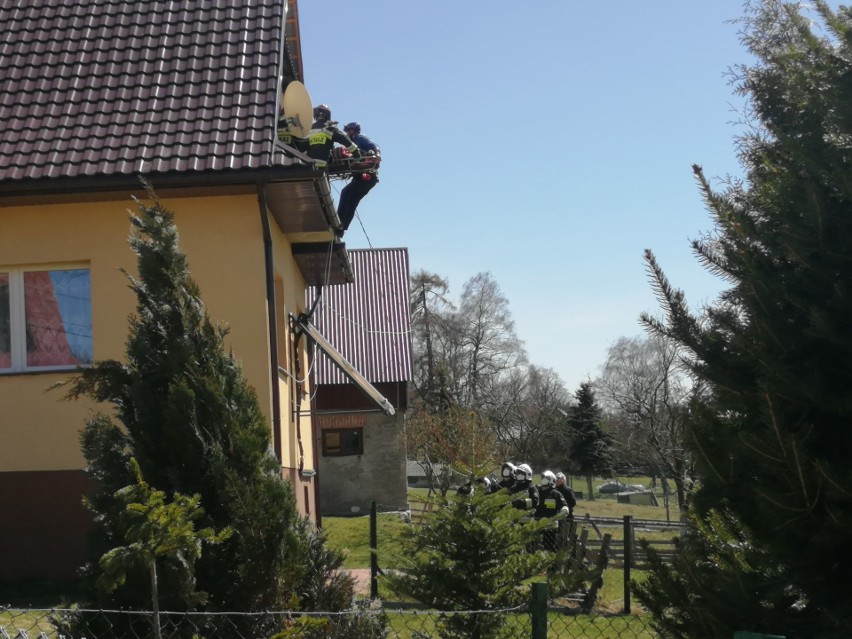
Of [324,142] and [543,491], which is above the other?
[324,142]

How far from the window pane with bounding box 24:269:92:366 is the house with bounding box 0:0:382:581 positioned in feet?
0.04

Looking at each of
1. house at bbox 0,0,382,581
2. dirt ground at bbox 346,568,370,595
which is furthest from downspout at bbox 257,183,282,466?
dirt ground at bbox 346,568,370,595

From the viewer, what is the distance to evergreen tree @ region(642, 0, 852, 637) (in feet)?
10.7

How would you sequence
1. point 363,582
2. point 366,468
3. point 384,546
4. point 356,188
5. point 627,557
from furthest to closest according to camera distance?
point 366,468 < point 356,188 < point 363,582 < point 627,557 < point 384,546

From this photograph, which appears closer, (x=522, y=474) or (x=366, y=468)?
(x=522, y=474)

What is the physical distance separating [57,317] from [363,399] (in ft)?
58.8

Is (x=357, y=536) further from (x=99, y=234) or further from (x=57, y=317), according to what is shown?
(x=99, y=234)

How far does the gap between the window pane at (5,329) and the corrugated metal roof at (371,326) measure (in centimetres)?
1670

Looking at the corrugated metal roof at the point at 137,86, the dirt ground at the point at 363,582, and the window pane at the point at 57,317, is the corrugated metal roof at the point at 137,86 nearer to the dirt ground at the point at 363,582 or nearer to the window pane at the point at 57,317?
the window pane at the point at 57,317

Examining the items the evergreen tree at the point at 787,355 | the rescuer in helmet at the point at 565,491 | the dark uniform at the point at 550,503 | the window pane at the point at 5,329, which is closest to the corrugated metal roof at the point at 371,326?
the rescuer in helmet at the point at 565,491

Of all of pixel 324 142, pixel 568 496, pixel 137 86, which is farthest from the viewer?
pixel 568 496

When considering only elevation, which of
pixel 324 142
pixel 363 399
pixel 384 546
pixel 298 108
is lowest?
pixel 384 546

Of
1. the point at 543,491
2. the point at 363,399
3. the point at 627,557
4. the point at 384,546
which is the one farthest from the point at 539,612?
the point at 363,399

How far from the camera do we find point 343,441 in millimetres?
28500
